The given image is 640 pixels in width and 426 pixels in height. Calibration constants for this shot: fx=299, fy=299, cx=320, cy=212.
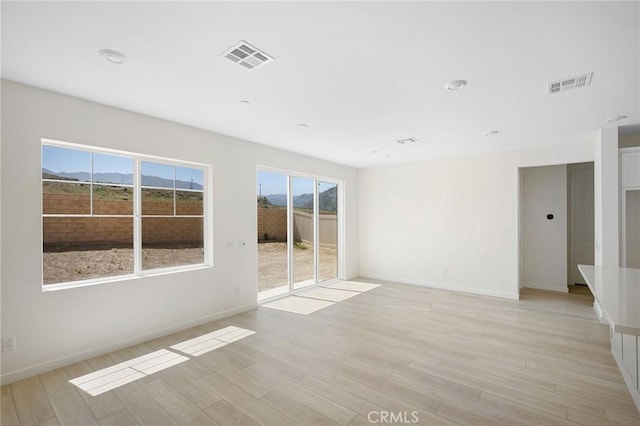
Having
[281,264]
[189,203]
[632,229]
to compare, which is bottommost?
[281,264]

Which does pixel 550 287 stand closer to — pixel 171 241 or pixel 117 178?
pixel 171 241

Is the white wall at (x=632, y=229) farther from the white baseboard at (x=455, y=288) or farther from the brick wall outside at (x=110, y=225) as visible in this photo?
the brick wall outside at (x=110, y=225)

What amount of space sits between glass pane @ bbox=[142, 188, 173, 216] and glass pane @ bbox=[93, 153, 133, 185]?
245 millimetres

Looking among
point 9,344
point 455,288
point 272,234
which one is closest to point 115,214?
point 9,344

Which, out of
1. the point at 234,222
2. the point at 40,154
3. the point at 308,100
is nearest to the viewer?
the point at 40,154

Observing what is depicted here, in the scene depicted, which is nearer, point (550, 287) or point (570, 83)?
point (570, 83)

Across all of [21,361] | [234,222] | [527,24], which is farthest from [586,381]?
[21,361]

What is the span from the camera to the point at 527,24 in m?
1.91

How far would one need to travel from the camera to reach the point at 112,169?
3525 millimetres

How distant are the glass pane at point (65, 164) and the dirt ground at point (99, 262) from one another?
81 centimetres

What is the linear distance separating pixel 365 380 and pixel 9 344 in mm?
3216

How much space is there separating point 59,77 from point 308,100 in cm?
224

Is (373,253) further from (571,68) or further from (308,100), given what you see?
(571,68)

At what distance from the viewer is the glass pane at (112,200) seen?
11.1ft
